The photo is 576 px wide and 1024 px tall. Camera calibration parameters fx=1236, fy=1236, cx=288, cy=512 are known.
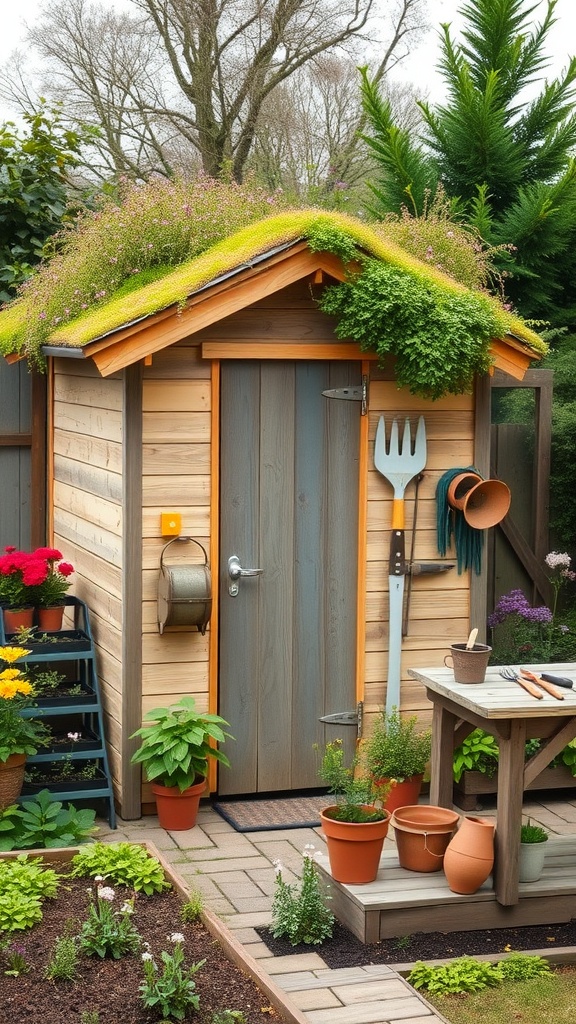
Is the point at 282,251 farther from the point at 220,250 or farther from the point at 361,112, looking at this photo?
the point at 361,112

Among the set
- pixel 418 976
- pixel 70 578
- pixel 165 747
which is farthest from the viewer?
pixel 70 578

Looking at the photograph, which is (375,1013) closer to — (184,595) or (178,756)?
(178,756)

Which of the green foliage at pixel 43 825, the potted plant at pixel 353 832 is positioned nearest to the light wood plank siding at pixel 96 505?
the green foliage at pixel 43 825

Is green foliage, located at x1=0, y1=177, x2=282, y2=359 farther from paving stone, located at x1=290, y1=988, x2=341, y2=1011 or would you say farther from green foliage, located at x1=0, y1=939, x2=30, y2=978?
paving stone, located at x1=290, y1=988, x2=341, y2=1011

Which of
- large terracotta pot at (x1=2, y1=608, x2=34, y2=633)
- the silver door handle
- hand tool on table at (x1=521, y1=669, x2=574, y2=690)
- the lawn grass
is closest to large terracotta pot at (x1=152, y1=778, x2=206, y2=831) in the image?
the silver door handle

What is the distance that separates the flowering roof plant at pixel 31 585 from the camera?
685 cm

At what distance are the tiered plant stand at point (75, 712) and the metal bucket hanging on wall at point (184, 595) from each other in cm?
61

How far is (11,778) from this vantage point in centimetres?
596

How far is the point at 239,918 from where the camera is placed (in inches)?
204

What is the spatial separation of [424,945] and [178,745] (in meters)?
1.74

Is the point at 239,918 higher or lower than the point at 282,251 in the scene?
lower

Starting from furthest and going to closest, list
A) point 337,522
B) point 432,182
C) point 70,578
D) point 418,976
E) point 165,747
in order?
point 432,182 < point 70,578 < point 337,522 < point 165,747 < point 418,976

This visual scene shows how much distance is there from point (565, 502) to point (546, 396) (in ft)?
2.41

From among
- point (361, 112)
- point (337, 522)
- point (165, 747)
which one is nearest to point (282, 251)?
point (337, 522)
